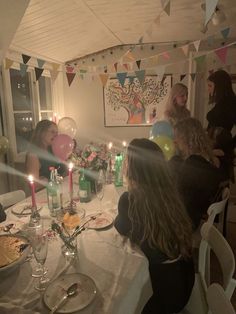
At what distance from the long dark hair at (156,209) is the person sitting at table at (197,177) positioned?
1.77ft

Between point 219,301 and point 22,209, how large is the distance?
131 centimetres

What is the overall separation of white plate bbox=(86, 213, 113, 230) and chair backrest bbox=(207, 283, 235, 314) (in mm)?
699

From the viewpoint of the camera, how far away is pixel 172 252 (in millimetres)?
1241

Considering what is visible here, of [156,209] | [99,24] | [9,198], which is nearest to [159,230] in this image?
[156,209]

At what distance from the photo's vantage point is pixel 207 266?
1.58 metres

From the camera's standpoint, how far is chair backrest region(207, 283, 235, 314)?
2.55 ft

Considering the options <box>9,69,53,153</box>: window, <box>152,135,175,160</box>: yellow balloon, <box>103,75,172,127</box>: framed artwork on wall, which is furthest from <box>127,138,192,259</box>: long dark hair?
<box>103,75,172,127</box>: framed artwork on wall

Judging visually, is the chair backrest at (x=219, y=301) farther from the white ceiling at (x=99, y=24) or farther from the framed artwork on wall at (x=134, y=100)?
the framed artwork on wall at (x=134, y=100)

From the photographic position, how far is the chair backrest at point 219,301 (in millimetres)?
778

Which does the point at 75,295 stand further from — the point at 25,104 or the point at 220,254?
the point at 25,104

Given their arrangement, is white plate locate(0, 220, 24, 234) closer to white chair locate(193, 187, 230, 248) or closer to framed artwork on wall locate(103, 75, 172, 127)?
white chair locate(193, 187, 230, 248)

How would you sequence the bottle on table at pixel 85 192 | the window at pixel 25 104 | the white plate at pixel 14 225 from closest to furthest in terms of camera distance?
1. the white plate at pixel 14 225
2. the bottle on table at pixel 85 192
3. the window at pixel 25 104

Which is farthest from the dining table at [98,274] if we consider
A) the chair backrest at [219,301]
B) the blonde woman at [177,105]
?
the blonde woman at [177,105]

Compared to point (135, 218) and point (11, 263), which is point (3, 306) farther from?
point (135, 218)
